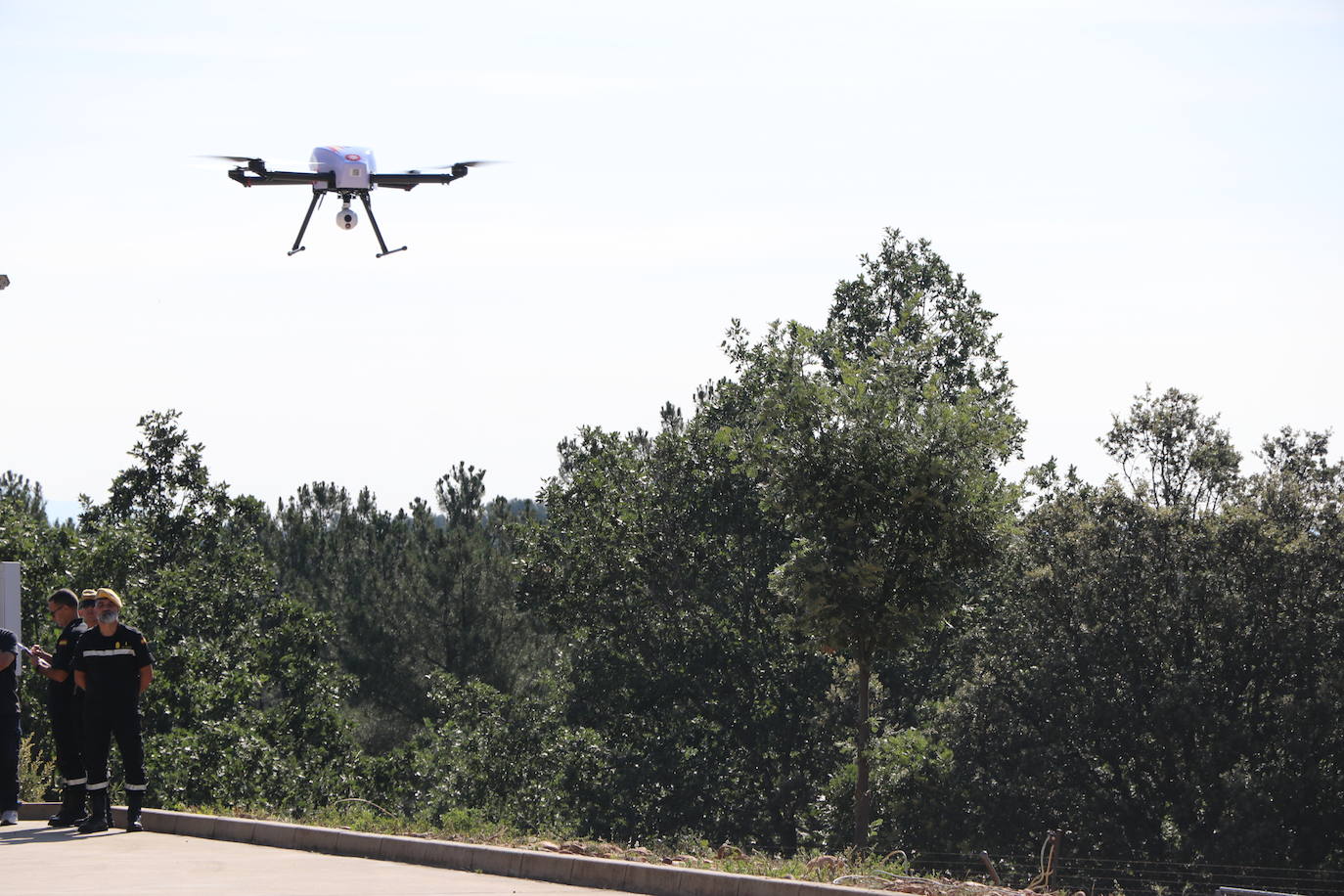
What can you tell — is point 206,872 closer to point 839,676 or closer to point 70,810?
point 70,810

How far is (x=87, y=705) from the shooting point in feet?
35.9

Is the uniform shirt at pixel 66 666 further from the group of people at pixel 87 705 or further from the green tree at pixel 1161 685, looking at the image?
the green tree at pixel 1161 685

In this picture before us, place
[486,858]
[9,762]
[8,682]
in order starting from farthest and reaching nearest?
1. [9,762]
2. [8,682]
3. [486,858]

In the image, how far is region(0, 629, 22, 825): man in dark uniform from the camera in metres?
11.0

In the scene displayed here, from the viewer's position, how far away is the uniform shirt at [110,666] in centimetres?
1092

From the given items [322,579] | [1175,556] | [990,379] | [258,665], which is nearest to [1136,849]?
[1175,556]

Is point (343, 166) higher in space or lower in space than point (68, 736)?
higher

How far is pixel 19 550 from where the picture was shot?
3192cm

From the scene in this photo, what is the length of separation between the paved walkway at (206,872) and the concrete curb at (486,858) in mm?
150

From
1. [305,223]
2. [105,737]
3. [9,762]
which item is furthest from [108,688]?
[305,223]

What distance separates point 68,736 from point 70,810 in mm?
554

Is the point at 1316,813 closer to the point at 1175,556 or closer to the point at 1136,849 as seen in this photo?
the point at 1136,849

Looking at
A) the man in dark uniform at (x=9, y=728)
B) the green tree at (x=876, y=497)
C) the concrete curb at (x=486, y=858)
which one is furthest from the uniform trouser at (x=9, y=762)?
the green tree at (x=876, y=497)

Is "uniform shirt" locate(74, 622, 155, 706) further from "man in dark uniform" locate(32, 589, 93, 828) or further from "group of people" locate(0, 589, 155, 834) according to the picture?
"man in dark uniform" locate(32, 589, 93, 828)
